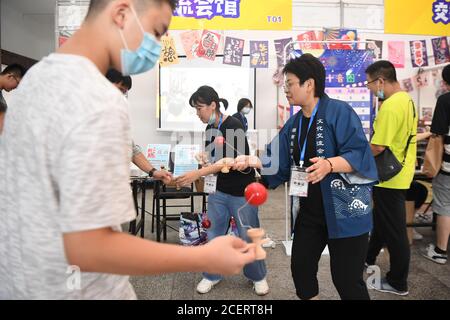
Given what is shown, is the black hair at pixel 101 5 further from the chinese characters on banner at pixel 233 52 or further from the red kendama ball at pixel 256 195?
the chinese characters on banner at pixel 233 52

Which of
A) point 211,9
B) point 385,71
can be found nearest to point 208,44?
point 211,9

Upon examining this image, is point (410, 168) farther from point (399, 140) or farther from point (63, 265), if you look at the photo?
point (63, 265)

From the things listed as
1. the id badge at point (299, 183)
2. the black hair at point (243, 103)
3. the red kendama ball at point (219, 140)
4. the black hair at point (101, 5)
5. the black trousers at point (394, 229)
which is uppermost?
the black hair at point (243, 103)

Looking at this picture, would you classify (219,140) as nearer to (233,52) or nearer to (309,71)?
(309,71)

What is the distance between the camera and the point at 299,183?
1.77 metres

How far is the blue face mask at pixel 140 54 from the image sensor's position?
730 mm

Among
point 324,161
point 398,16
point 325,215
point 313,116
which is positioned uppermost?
point 398,16

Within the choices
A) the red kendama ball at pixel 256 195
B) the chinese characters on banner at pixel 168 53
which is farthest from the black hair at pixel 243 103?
the red kendama ball at pixel 256 195

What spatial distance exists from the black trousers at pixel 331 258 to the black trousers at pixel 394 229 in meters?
0.98

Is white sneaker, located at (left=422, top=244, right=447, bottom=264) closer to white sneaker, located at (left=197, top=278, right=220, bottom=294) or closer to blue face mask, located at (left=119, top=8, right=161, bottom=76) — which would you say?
white sneaker, located at (left=197, top=278, right=220, bottom=294)

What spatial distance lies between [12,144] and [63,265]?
25 centimetres
